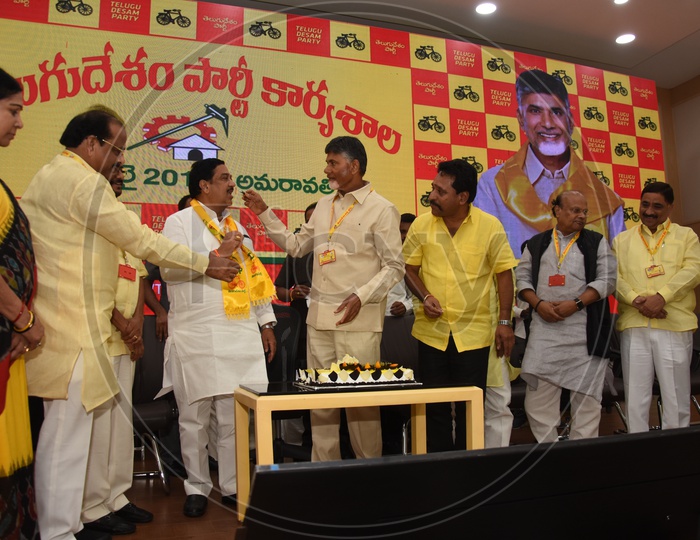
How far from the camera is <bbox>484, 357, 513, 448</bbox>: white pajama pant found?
346 centimetres

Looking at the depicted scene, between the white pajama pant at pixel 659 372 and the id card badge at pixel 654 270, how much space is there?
0.34 meters

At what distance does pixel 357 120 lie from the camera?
588 centimetres

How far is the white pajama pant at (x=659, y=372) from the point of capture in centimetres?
384

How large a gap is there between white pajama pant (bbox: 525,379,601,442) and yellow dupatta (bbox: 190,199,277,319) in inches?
66.7

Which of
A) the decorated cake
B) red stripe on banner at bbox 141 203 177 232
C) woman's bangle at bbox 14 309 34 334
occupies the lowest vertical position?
the decorated cake

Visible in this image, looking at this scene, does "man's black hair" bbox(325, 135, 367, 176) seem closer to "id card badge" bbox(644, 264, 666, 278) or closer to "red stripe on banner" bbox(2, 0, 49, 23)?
"id card badge" bbox(644, 264, 666, 278)

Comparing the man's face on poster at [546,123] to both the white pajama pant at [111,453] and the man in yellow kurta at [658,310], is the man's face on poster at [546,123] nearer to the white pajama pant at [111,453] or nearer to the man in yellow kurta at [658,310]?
the man in yellow kurta at [658,310]

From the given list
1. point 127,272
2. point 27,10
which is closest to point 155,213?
point 27,10

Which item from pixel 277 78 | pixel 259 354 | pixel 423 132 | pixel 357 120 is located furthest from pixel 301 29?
pixel 259 354

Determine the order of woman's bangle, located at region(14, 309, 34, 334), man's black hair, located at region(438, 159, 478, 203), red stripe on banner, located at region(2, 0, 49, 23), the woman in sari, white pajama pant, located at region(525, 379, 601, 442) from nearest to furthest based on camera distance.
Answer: the woman in sari → woman's bangle, located at region(14, 309, 34, 334) → man's black hair, located at region(438, 159, 478, 203) → white pajama pant, located at region(525, 379, 601, 442) → red stripe on banner, located at region(2, 0, 49, 23)

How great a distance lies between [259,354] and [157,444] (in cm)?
127

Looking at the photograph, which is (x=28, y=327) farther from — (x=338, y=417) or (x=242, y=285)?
(x=338, y=417)

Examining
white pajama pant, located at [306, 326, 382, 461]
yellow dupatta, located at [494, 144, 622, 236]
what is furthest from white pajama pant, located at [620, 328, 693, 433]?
yellow dupatta, located at [494, 144, 622, 236]

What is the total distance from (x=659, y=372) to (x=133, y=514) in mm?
3115
